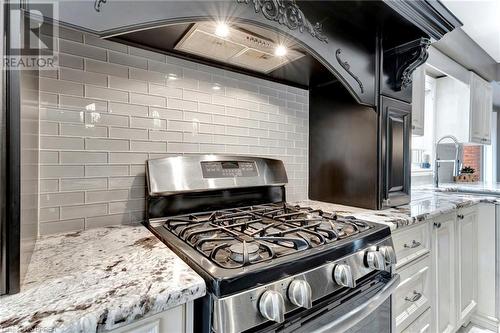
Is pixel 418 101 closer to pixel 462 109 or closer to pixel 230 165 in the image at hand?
pixel 462 109

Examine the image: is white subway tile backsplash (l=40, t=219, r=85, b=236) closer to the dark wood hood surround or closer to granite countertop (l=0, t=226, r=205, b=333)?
granite countertop (l=0, t=226, r=205, b=333)

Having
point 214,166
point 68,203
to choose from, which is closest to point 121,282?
point 68,203

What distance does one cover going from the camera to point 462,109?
2713mm

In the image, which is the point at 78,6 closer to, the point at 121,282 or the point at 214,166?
the point at 121,282

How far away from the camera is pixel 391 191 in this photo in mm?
1461

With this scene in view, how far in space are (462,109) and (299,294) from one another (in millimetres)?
3111

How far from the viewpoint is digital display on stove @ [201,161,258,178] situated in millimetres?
1197

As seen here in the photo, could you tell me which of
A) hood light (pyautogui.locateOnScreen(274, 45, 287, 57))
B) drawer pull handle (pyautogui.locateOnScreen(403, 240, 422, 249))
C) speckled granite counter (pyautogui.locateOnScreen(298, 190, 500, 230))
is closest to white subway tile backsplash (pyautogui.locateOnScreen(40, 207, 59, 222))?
hood light (pyautogui.locateOnScreen(274, 45, 287, 57))

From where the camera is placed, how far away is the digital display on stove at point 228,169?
3.93 feet

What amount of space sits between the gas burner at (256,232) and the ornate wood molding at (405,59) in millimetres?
904

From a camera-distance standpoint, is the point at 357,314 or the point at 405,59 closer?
the point at 357,314

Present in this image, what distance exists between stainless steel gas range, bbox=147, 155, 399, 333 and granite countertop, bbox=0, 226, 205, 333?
6 centimetres

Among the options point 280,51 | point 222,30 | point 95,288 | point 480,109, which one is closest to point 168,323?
point 95,288

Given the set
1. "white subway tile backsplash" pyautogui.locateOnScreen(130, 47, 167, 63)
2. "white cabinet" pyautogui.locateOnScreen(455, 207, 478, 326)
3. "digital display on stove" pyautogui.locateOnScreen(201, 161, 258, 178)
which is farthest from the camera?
"white cabinet" pyautogui.locateOnScreen(455, 207, 478, 326)
